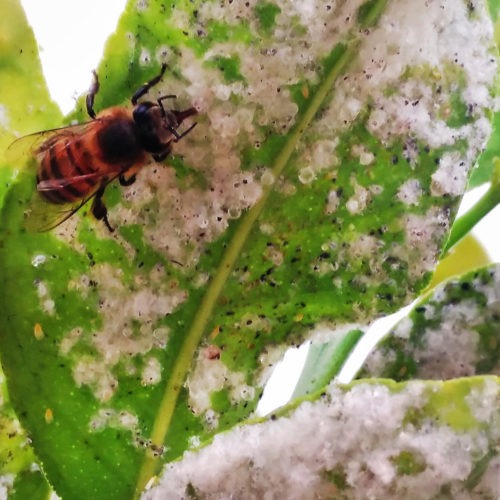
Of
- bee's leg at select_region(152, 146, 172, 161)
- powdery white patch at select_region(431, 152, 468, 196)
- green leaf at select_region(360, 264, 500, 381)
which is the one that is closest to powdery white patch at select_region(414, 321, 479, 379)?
green leaf at select_region(360, 264, 500, 381)

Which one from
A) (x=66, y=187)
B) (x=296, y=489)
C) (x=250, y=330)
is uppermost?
(x=66, y=187)

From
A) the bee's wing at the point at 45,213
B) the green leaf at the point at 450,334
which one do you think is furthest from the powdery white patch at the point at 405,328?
the bee's wing at the point at 45,213

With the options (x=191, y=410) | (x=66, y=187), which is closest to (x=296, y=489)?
(x=191, y=410)

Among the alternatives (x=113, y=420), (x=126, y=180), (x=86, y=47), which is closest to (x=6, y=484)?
(x=113, y=420)

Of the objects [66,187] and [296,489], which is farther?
[66,187]

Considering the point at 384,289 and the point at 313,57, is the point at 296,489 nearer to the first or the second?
the point at 384,289

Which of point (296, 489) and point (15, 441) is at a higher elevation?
point (15, 441)
